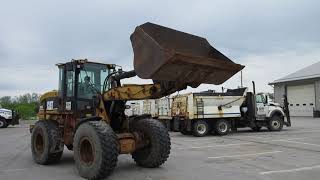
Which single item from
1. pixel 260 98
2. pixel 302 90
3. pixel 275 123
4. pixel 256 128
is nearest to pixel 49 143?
pixel 260 98

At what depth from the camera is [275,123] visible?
1030 inches

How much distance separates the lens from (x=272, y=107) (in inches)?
1025

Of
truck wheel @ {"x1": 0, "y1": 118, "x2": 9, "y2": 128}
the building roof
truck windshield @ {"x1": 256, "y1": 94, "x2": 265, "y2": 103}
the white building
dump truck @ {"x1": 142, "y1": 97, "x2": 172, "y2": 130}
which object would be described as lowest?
truck wheel @ {"x1": 0, "y1": 118, "x2": 9, "y2": 128}

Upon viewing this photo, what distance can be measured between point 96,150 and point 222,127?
14.6 m

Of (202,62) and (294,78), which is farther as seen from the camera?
(294,78)

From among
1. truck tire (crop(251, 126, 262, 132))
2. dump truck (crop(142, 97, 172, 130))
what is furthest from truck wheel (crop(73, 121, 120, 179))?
truck tire (crop(251, 126, 262, 132))

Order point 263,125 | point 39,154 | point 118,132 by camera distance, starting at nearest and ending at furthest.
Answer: point 118,132, point 39,154, point 263,125

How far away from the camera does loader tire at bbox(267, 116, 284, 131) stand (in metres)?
25.9

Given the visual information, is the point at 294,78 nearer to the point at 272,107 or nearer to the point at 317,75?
the point at 317,75

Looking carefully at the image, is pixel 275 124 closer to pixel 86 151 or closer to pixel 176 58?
pixel 86 151

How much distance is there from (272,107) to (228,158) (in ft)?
44.1

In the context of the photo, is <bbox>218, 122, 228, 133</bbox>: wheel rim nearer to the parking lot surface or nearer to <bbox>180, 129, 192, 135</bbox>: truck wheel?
<bbox>180, 129, 192, 135</bbox>: truck wheel

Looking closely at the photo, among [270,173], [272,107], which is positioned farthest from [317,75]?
[270,173]

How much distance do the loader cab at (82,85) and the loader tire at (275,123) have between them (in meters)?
15.6
